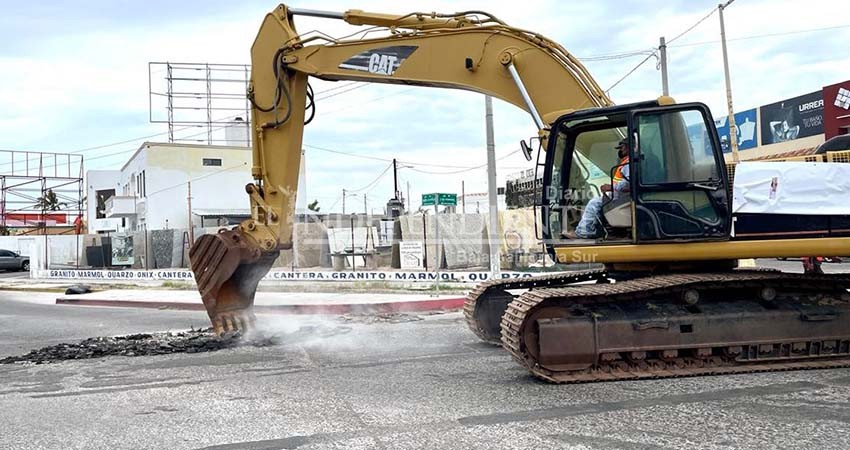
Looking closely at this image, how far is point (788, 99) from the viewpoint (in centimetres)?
2995

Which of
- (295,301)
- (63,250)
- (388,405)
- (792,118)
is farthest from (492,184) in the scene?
(63,250)

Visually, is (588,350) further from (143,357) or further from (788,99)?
(788,99)

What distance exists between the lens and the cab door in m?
6.88

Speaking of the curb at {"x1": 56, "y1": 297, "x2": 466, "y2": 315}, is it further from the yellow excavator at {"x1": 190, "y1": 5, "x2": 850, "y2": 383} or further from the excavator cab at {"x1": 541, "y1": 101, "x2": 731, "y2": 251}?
the excavator cab at {"x1": 541, "y1": 101, "x2": 731, "y2": 251}

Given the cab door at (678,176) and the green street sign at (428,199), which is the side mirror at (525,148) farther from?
the green street sign at (428,199)

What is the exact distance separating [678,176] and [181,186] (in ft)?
139

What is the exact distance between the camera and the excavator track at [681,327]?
21.6 feet

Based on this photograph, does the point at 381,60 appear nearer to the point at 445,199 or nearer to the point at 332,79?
the point at 332,79

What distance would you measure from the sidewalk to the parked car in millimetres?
20621

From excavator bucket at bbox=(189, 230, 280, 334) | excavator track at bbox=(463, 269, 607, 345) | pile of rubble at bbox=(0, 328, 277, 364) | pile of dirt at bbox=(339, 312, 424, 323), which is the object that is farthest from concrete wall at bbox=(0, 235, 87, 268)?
excavator track at bbox=(463, 269, 607, 345)

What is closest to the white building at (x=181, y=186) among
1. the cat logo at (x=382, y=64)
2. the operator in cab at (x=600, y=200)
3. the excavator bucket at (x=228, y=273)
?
the excavator bucket at (x=228, y=273)

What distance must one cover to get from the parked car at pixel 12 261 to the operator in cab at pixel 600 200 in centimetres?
3772

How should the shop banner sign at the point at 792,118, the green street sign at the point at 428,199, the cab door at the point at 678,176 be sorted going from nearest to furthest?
the cab door at the point at 678,176 < the green street sign at the point at 428,199 < the shop banner sign at the point at 792,118

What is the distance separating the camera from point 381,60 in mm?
8453
